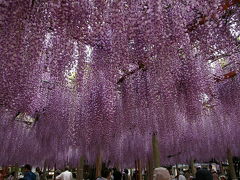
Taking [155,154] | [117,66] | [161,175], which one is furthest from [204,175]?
[155,154]

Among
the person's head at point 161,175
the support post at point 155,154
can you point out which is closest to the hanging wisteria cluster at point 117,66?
the support post at point 155,154

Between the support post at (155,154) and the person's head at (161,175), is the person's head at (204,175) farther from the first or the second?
the support post at (155,154)

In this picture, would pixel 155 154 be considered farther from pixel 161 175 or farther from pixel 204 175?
pixel 161 175

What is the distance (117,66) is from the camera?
434 centimetres

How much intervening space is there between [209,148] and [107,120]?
7.41 metres

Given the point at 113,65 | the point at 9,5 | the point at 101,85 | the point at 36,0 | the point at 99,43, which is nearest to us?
the point at 9,5

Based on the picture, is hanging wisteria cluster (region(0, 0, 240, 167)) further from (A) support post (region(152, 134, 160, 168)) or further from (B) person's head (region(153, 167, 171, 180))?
(B) person's head (region(153, 167, 171, 180))

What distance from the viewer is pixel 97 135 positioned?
7480 mm

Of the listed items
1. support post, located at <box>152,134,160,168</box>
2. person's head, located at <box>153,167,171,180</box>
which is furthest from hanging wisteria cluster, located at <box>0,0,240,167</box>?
person's head, located at <box>153,167,171,180</box>

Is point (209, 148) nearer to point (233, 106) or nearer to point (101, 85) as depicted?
point (233, 106)

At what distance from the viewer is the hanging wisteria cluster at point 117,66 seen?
3.06 metres

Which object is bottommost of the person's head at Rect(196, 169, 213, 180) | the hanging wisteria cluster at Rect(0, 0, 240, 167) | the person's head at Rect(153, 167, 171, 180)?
the person's head at Rect(196, 169, 213, 180)

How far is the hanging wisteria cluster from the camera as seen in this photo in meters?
3.06

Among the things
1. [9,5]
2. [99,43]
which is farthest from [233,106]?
[9,5]
